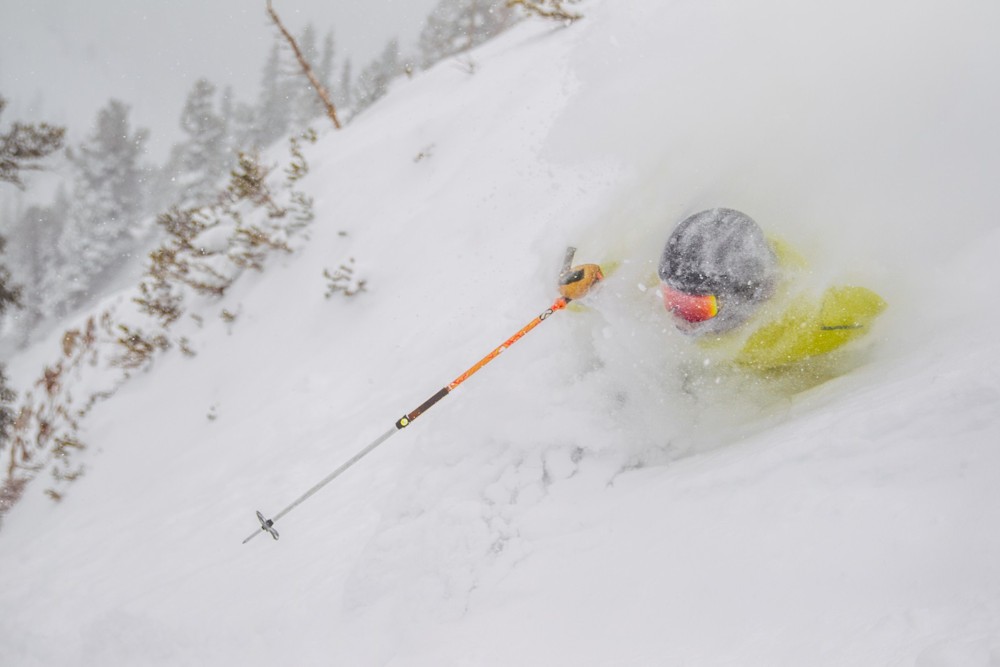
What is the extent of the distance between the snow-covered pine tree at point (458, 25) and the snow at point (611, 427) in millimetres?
20953

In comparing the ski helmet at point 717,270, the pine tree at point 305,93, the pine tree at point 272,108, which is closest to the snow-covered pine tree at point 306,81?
the pine tree at point 305,93

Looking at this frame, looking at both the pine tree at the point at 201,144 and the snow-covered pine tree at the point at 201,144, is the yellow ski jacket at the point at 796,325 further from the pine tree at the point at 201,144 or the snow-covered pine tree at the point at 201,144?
the pine tree at the point at 201,144

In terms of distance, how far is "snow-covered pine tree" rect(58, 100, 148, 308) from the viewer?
28.6 m

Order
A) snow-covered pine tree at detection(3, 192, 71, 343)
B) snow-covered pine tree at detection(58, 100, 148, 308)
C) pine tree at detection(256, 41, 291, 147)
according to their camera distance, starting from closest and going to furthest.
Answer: snow-covered pine tree at detection(58, 100, 148, 308) < snow-covered pine tree at detection(3, 192, 71, 343) < pine tree at detection(256, 41, 291, 147)

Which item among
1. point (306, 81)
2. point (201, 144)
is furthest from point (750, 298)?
point (306, 81)

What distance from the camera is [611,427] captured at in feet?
12.3

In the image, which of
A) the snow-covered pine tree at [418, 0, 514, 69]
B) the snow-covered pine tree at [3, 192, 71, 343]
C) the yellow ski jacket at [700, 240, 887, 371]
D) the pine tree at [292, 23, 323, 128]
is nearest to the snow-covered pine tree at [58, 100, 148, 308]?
the snow-covered pine tree at [3, 192, 71, 343]

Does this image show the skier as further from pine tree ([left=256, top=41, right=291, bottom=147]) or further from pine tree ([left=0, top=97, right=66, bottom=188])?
pine tree ([left=256, top=41, right=291, bottom=147])

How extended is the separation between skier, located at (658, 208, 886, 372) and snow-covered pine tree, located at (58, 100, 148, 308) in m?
34.5

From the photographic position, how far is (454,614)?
127 inches

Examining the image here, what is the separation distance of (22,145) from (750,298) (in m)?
10.4

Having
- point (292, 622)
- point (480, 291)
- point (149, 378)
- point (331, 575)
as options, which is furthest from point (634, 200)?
point (149, 378)

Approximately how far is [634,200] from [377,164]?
5.22m

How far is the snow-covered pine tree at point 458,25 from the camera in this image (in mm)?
25312
